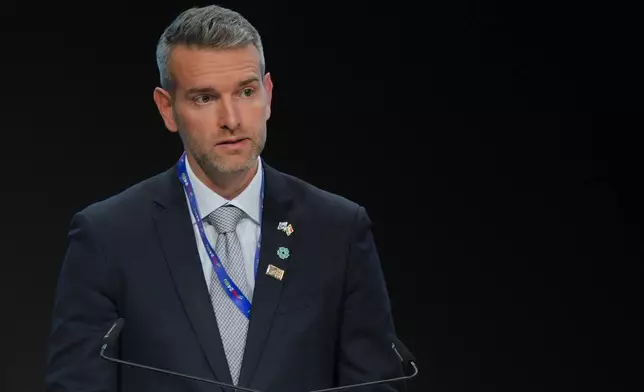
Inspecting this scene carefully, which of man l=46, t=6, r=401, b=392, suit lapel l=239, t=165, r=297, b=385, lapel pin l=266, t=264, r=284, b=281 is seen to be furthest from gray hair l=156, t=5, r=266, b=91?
lapel pin l=266, t=264, r=284, b=281

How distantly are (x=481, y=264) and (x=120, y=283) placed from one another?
1.59 m

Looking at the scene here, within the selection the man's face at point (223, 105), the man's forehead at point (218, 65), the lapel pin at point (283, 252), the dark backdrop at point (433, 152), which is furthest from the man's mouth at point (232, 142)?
the dark backdrop at point (433, 152)

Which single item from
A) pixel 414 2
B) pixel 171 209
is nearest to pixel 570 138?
pixel 414 2

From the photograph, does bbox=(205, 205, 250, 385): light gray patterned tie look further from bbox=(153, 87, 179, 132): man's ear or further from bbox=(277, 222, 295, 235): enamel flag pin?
bbox=(153, 87, 179, 132): man's ear

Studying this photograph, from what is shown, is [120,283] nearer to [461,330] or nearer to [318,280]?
[318,280]

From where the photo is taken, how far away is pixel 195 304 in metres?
2.25

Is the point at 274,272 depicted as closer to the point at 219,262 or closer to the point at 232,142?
the point at 219,262

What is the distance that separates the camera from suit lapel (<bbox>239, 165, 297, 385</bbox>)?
2.23m

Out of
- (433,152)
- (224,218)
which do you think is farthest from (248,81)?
(433,152)

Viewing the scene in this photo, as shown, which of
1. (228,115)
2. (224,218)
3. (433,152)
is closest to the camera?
(228,115)

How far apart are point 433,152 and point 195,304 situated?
147 cm

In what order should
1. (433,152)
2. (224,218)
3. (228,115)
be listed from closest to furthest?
(228,115) → (224,218) → (433,152)

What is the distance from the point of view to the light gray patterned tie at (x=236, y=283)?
7.39 feet

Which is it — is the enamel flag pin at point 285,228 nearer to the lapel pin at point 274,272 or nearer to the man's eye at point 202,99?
the lapel pin at point 274,272
